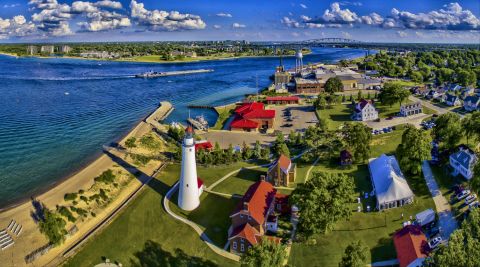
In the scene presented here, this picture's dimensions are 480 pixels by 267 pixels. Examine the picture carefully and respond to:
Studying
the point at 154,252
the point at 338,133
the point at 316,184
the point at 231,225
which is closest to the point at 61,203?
the point at 154,252

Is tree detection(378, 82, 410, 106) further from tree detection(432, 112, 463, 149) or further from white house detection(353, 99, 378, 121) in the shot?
tree detection(432, 112, 463, 149)

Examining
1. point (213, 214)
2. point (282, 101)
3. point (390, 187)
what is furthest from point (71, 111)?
point (390, 187)

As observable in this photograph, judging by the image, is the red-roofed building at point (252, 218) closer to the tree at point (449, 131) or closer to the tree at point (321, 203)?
the tree at point (321, 203)

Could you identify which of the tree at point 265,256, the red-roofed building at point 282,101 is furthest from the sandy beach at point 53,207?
the red-roofed building at point 282,101

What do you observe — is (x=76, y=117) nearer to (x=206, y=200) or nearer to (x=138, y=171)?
(x=138, y=171)

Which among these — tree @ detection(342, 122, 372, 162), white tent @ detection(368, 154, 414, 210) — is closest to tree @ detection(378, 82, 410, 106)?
tree @ detection(342, 122, 372, 162)
